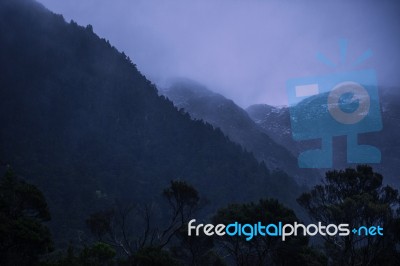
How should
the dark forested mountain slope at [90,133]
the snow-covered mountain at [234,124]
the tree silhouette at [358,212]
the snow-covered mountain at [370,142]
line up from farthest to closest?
the snow-covered mountain at [370,142] → the snow-covered mountain at [234,124] → the dark forested mountain slope at [90,133] → the tree silhouette at [358,212]

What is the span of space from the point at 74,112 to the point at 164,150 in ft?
71.5

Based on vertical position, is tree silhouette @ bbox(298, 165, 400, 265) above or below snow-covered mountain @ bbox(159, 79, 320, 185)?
below

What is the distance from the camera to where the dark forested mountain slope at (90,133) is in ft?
202

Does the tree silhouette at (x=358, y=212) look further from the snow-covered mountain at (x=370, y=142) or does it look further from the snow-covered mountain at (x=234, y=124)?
the snow-covered mountain at (x=370, y=142)

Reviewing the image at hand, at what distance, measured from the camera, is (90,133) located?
76.0 meters

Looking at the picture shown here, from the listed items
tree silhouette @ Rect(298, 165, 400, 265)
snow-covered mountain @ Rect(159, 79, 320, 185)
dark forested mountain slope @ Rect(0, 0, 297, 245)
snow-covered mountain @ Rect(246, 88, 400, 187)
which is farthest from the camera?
snow-covered mountain @ Rect(246, 88, 400, 187)

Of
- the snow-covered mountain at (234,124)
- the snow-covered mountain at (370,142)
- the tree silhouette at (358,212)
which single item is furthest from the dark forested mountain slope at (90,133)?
the snow-covered mountain at (370,142)

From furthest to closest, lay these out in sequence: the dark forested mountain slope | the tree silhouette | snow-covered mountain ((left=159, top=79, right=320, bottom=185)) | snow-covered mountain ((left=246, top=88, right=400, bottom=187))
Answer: snow-covered mountain ((left=246, top=88, right=400, bottom=187)) → snow-covered mountain ((left=159, top=79, right=320, bottom=185)) → the dark forested mountain slope → the tree silhouette

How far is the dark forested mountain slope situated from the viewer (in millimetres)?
61719

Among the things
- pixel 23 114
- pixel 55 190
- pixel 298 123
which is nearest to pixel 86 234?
pixel 55 190

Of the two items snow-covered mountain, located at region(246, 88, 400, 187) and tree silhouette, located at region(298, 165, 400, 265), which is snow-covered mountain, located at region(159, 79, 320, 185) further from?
tree silhouette, located at region(298, 165, 400, 265)

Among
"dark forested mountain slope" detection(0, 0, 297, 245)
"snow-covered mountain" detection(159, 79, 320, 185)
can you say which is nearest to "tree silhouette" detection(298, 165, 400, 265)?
"dark forested mountain slope" detection(0, 0, 297, 245)

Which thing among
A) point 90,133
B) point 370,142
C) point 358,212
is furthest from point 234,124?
point 358,212

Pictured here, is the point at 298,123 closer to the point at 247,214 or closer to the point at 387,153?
the point at 387,153
